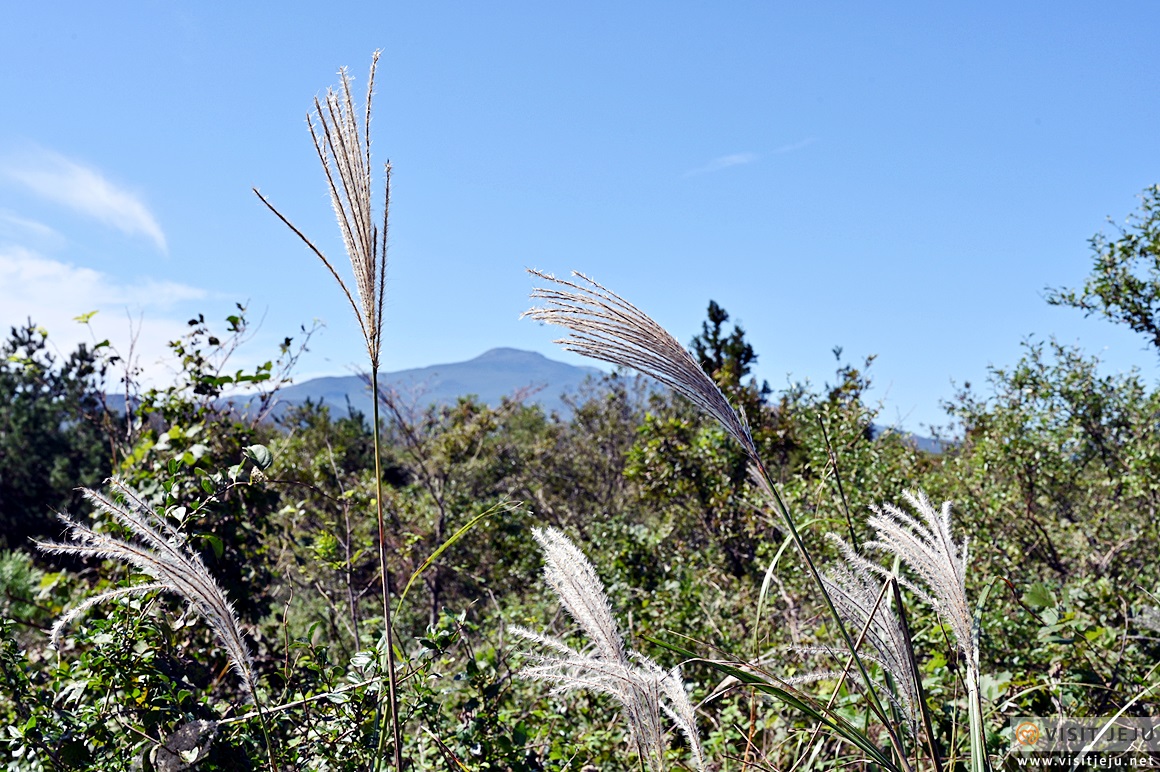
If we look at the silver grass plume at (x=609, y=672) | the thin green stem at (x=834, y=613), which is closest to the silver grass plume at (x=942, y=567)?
the thin green stem at (x=834, y=613)

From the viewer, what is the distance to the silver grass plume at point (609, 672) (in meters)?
1.28

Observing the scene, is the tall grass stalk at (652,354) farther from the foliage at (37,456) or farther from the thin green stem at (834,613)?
the foliage at (37,456)

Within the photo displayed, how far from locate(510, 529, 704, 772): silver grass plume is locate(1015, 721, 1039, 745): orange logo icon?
124 centimetres

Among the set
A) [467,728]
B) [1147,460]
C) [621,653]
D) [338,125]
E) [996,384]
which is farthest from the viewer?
[996,384]

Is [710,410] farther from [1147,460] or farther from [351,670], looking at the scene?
[1147,460]

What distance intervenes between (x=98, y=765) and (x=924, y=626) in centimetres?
289

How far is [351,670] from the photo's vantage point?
203 cm

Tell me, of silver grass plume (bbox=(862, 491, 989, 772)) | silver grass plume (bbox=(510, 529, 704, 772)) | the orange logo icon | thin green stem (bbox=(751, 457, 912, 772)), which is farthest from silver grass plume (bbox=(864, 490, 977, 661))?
the orange logo icon

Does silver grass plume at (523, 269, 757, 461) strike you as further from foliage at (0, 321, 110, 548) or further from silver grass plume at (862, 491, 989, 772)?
foliage at (0, 321, 110, 548)

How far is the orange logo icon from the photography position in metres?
2.04

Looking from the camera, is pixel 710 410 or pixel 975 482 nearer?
pixel 710 410

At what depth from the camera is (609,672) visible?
4.07ft

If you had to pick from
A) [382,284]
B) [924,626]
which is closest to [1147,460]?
[924,626]

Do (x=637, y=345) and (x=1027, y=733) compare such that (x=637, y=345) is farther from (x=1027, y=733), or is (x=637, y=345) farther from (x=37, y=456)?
(x=37, y=456)
